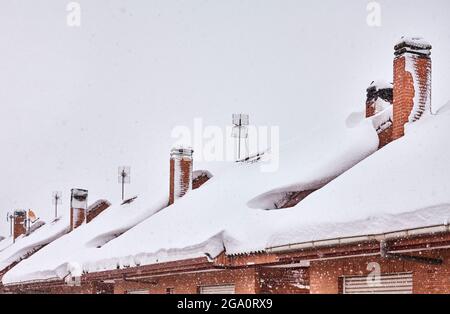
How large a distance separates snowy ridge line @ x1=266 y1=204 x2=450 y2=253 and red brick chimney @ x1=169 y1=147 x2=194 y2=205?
9.10 metres

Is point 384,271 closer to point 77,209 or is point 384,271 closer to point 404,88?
point 404,88

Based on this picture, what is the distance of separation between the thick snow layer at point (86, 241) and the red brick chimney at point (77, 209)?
2.91m

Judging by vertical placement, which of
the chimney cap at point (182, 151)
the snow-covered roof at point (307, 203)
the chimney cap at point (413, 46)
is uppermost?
the chimney cap at point (413, 46)

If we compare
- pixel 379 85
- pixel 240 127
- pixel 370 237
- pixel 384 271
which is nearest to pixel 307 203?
pixel 384 271

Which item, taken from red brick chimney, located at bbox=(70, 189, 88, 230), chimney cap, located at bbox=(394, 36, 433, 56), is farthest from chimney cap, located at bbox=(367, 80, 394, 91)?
red brick chimney, located at bbox=(70, 189, 88, 230)

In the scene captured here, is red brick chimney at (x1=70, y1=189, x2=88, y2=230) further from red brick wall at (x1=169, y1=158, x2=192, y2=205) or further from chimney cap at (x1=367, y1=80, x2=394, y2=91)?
chimney cap at (x1=367, y1=80, x2=394, y2=91)

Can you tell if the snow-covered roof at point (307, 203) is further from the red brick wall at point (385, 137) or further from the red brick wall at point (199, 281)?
the red brick wall at point (199, 281)

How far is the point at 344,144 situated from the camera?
13.9 m

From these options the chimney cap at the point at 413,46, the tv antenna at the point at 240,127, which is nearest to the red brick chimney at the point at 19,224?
the tv antenna at the point at 240,127

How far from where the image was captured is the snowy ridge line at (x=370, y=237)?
25.9ft

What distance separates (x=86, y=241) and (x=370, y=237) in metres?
13.3

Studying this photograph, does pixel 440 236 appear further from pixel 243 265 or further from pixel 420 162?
pixel 243 265

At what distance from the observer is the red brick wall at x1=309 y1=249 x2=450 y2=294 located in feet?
30.7

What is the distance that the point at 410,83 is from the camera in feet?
41.2
